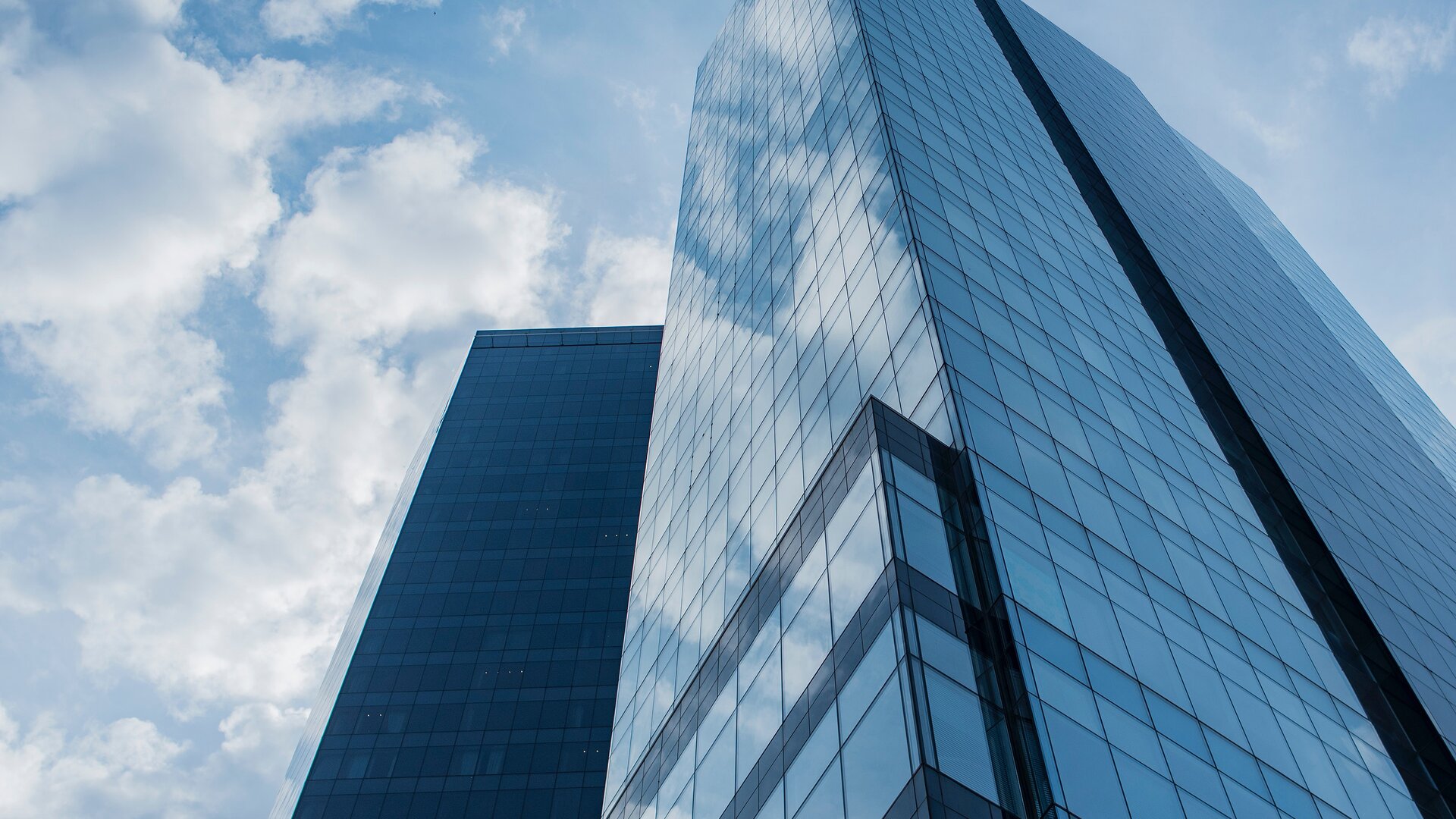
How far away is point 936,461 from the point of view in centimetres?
2936

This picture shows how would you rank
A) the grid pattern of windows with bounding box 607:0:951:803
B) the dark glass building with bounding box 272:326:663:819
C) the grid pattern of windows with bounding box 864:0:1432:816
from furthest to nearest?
1. the dark glass building with bounding box 272:326:663:819
2. the grid pattern of windows with bounding box 607:0:951:803
3. the grid pattern of windows with bounding box 864:0:1432:816

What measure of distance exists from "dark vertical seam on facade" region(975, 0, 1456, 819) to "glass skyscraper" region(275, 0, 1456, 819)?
19 cm

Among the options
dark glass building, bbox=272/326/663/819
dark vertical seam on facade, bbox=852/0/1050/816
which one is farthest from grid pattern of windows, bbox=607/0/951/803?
dark glass building, bbox=272/326/663/819

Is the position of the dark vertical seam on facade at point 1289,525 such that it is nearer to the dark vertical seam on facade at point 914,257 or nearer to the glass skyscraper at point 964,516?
the glass skyscraper at point 964,516

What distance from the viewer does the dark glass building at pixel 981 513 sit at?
25.0m

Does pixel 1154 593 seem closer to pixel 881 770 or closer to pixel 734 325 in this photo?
pixel 881 770

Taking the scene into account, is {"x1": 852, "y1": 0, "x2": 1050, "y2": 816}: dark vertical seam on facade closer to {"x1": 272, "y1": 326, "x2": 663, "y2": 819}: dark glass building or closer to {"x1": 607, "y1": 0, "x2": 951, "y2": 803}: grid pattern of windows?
{"x1": 607, "y1": 0, "x2": 951, "y2": 803}: grid pattern of windows

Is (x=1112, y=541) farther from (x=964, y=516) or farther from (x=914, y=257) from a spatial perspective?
(x=914, y=257)

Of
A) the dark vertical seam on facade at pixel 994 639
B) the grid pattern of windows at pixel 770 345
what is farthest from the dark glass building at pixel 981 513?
the grid pattern of windows at pixel 770 345

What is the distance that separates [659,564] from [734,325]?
11.9 metres

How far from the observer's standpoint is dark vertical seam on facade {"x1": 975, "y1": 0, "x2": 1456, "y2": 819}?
35844 mm

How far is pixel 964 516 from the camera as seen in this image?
28.2m

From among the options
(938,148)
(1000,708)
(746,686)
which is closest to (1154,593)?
(1000,708)

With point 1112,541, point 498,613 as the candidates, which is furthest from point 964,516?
point 498,613
